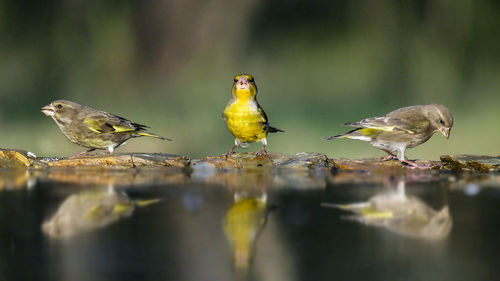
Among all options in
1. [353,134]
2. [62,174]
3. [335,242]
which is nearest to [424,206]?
[335,242]

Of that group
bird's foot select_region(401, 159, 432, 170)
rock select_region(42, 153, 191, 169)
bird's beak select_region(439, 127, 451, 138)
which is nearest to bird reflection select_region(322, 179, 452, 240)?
bird's foot select_region(401, 159, 432, 170)

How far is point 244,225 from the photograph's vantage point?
414cm

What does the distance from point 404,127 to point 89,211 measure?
15.1 ft

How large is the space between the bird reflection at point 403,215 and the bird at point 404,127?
8.51 feet

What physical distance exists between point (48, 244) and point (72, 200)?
157 centimetres

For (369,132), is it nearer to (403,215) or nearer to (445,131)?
(445,131)

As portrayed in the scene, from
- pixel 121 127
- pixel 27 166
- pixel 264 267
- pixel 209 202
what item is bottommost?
pixel 264 267

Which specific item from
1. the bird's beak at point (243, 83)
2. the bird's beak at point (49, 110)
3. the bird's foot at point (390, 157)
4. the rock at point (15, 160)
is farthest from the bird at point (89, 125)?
the bird's foot at point (390, 157)

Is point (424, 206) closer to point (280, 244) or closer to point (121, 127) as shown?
point (280, 244)

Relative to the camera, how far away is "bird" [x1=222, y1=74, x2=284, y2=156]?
7.91 metres

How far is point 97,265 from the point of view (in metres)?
3.08

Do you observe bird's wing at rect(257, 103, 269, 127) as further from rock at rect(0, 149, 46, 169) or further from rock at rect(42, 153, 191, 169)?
rock at rect(0, 149, 46, 169)

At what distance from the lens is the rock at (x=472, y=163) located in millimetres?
7680


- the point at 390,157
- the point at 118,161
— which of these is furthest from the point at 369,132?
the point at 118,161
